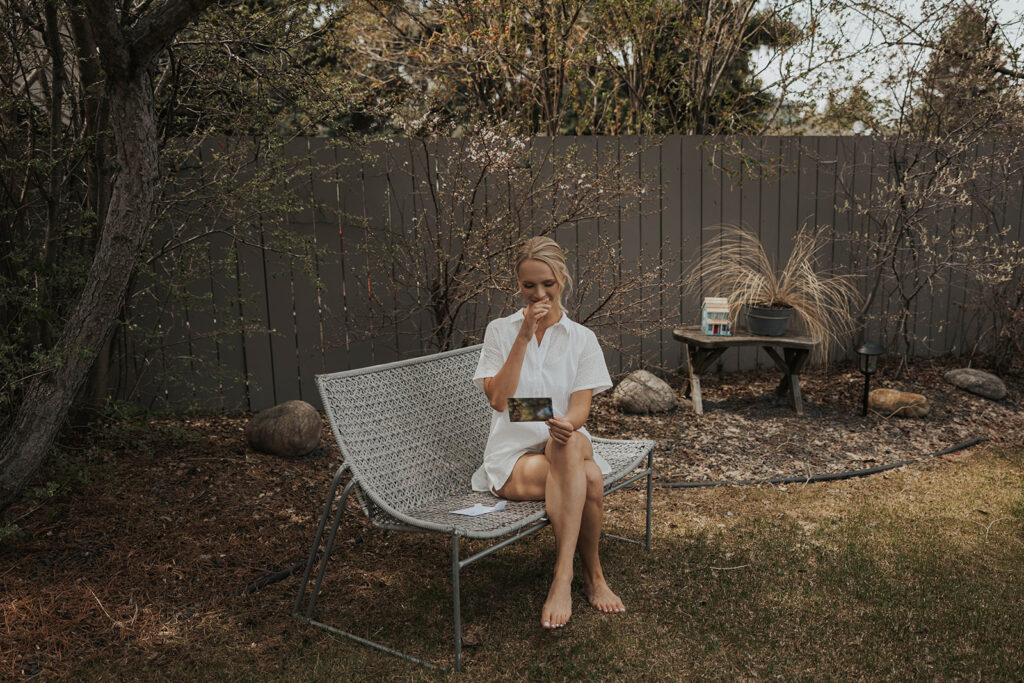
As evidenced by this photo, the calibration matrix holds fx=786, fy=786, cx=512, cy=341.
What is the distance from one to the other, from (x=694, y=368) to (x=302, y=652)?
3.18 metres

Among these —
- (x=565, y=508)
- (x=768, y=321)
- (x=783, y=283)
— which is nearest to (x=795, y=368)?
(x=768, y=321)

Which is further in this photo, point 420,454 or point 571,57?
point 571,57

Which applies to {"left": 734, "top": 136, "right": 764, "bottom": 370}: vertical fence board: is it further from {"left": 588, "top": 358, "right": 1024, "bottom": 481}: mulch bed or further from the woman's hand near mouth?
the woman's hand near mouth

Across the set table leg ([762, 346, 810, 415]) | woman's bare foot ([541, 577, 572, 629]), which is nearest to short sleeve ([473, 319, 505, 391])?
woman's bare foot ([541, 577, 572, 629])

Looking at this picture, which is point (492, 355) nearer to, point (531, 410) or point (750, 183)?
point (531, 410)

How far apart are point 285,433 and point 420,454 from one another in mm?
1348

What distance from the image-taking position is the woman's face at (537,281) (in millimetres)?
2555

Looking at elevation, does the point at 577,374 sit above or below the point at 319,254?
below

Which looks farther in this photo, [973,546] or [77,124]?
[77,124]

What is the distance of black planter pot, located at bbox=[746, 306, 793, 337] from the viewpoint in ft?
15.7

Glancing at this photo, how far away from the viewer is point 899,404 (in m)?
4.76

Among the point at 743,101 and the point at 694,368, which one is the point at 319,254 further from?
the point at 743,101

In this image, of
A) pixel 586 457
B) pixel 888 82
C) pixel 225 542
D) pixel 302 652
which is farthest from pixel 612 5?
pixel 302 652

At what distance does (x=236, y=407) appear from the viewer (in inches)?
183
